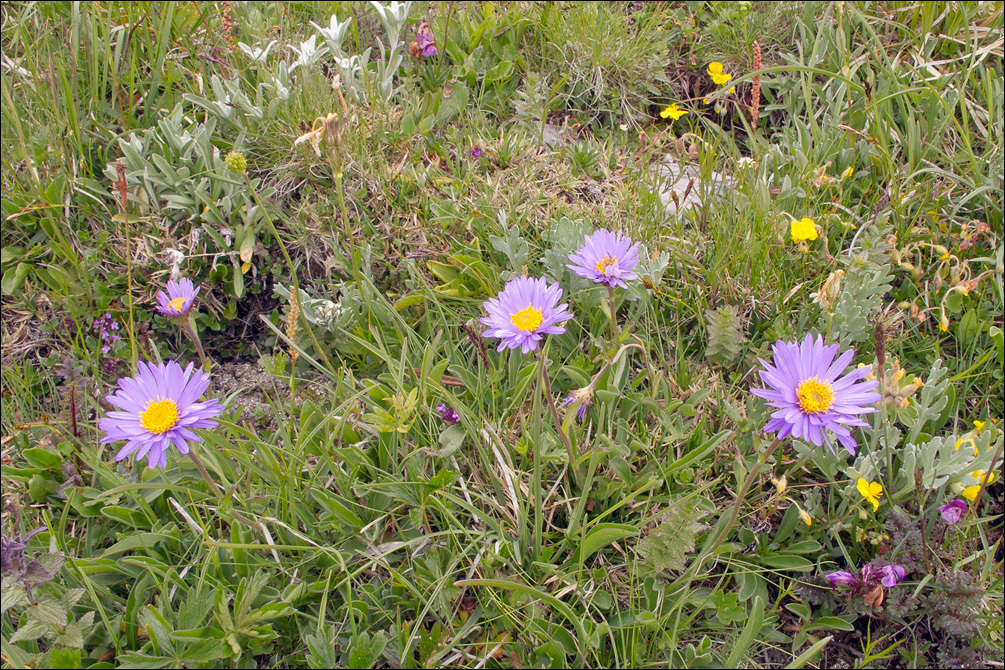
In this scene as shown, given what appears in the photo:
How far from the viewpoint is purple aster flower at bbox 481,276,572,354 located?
180cm

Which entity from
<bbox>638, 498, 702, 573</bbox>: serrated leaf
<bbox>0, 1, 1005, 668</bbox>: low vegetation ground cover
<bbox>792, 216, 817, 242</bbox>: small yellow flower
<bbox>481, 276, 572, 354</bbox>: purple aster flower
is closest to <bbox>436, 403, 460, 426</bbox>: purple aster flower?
<bbox>0, 1, 1005, 668</bbox>: low vegetation ground cover

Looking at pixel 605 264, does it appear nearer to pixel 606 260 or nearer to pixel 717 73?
pixel 606 260

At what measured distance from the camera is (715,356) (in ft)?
7.36

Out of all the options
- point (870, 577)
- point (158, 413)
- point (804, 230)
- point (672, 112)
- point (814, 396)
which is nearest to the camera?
point (814, 396)

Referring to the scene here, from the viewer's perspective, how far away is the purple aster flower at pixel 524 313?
5.91 ft

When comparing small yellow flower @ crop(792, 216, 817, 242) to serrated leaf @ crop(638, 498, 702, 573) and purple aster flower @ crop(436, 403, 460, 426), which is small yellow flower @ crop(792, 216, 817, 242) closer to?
serrated leaf @ crop(638, 498, 702, 573)

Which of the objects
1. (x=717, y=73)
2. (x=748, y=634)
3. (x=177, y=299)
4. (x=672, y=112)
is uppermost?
(x=717, y=73)

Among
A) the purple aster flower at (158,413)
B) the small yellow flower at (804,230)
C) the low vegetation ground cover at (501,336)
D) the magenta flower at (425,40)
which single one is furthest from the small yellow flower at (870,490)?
the magenta flower at (425,40)

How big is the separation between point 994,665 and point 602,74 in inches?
99.0

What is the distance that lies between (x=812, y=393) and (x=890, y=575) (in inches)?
23.6

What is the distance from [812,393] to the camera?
1.56 m

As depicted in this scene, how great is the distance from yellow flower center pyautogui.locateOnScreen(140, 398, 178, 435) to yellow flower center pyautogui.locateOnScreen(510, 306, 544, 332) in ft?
2.95

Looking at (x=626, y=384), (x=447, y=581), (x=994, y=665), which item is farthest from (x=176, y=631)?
(x=994, y=665)

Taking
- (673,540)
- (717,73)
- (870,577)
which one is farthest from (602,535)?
(717,73)
